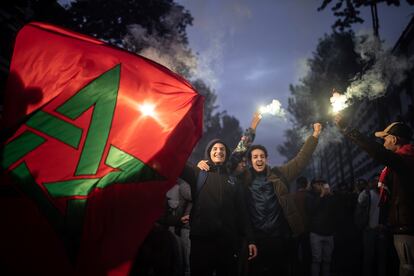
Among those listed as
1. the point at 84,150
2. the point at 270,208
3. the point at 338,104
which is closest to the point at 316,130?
the point at 338,104

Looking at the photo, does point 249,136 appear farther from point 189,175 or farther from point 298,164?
point 189,175

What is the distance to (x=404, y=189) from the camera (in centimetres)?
379

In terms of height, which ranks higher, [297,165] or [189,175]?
[297,165]

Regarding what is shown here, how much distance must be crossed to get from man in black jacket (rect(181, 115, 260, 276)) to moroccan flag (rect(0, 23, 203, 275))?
715 millimetres

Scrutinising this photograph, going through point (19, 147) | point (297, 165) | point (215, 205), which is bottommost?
point (215, 205)

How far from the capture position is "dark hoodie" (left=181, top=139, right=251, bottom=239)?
12.4 feet

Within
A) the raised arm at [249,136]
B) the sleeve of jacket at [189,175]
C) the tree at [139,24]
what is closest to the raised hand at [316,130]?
the raised arm at [249,136]

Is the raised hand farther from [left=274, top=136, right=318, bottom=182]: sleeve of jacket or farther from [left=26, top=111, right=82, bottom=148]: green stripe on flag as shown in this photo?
[left=26, top=111, right=82, bottom=148]: green stripe on flag

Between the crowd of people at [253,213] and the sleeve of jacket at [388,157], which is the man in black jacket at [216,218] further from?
the sleeve of jacket at [388,157]

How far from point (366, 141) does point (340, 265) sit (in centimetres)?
754

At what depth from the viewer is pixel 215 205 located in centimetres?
392

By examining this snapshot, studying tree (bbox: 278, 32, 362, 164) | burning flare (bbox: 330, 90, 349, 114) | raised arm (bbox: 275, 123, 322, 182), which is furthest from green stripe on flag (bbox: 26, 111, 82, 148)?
tree (bbox: 278, 32, 362, 164)

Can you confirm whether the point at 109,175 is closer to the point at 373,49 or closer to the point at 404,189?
the point at 404,189

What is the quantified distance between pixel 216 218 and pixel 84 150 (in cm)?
162
